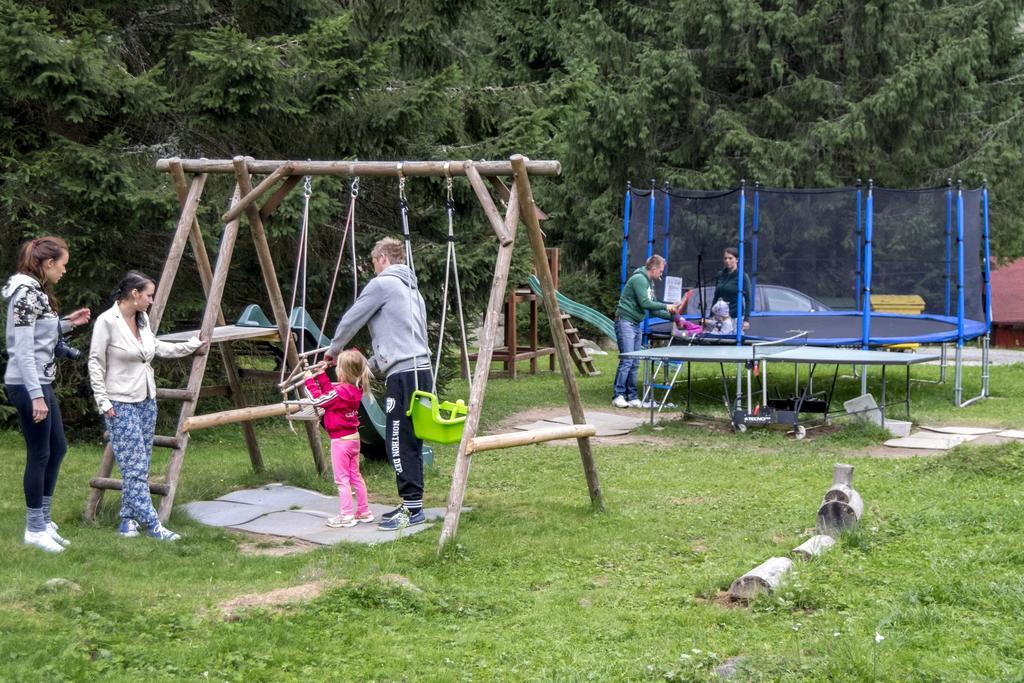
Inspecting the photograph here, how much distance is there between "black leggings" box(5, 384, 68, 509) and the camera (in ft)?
20.4

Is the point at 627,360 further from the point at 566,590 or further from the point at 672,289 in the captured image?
the point at 566,590

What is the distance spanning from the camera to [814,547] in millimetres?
6184

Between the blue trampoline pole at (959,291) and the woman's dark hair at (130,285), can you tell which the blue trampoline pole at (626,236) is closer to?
the blue trampoline pole at (959,291)

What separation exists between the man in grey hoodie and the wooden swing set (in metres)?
0.43

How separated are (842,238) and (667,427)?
4.68 meters

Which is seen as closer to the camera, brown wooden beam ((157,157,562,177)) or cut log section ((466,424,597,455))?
cut log section ((466,424,597,455))

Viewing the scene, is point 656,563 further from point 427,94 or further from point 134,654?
point 427,94

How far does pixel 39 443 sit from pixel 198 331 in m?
1.68

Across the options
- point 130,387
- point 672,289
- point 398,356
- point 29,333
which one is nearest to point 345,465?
point 398,356

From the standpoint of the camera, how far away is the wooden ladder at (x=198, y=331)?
7137 millimetres

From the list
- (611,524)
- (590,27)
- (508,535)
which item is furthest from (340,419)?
(590,27)

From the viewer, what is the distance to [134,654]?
471 cm

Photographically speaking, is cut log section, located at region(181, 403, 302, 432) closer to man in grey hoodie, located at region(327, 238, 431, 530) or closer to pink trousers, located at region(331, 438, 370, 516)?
pink trousers, located at region(331, 438, 370, 516)

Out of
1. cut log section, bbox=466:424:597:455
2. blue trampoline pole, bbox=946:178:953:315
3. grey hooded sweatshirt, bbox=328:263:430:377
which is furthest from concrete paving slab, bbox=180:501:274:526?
blue trampoline pole, bbox=946:178:953:315
